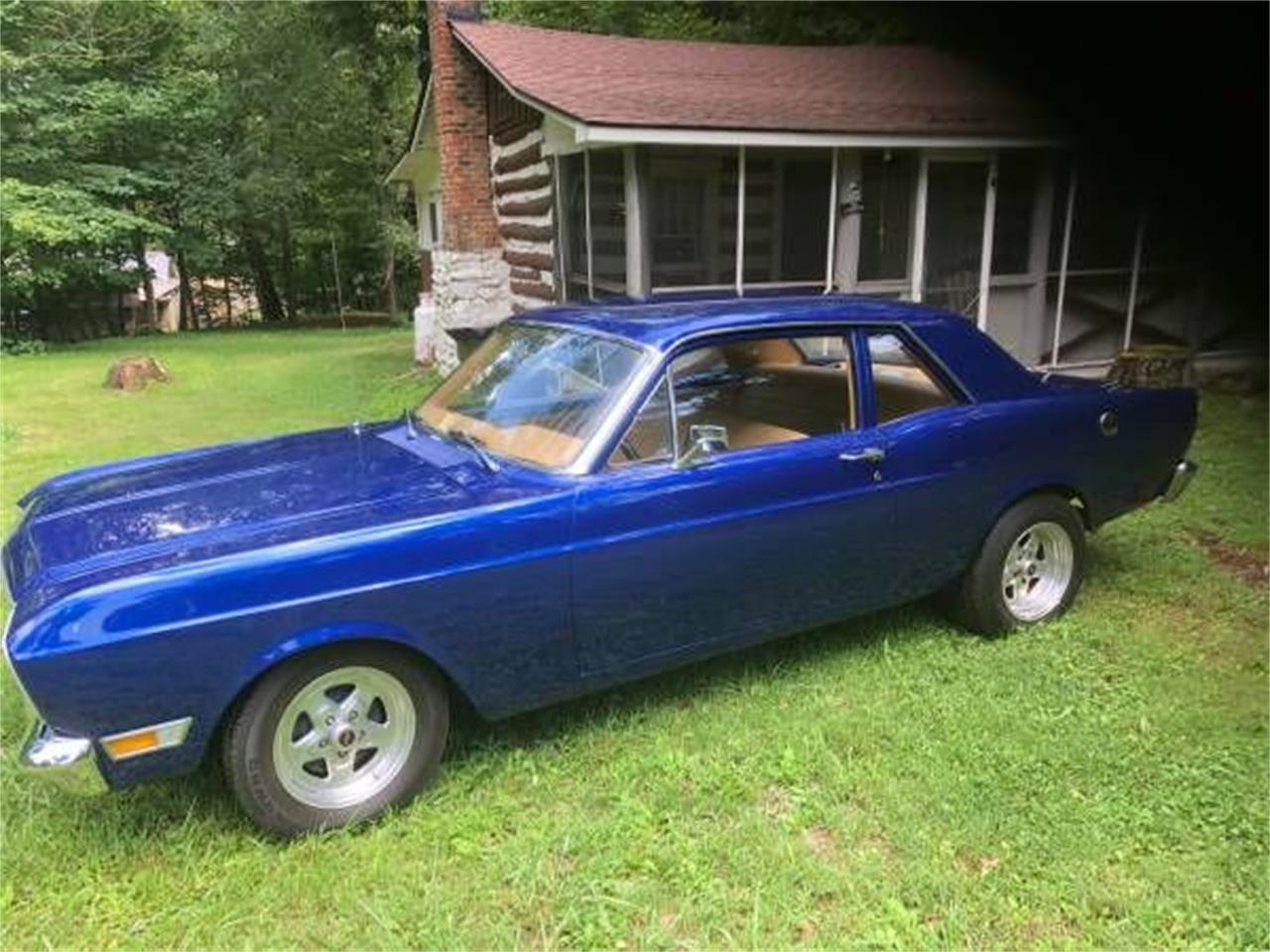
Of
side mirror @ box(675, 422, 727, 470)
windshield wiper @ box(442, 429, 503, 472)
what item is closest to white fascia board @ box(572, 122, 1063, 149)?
windshield wiper @ box(442, 429, 503, 472)

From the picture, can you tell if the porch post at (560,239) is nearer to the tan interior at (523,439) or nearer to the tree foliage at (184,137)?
the tan interior at (523,439)

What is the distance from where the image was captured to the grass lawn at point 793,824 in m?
2.77

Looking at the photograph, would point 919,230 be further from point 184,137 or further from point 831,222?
point 184,137

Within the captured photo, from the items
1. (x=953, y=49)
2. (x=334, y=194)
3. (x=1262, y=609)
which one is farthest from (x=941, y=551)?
(x=334, y=194)

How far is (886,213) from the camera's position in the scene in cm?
1027

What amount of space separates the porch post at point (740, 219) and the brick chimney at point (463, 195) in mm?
3767

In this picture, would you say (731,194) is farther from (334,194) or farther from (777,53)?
(334,194)

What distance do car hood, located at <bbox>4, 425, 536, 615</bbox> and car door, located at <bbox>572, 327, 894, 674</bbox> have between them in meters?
0.41

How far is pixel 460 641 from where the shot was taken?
3164 mm

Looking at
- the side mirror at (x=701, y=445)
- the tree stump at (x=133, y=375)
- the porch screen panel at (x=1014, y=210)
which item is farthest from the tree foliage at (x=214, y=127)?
the side mirror at (x=701, y=445)

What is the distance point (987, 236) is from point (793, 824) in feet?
29.6

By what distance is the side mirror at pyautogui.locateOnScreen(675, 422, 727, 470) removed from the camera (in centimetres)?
353

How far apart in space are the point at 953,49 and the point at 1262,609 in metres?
9.48

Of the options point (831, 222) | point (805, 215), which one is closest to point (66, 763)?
point (805, 215)
